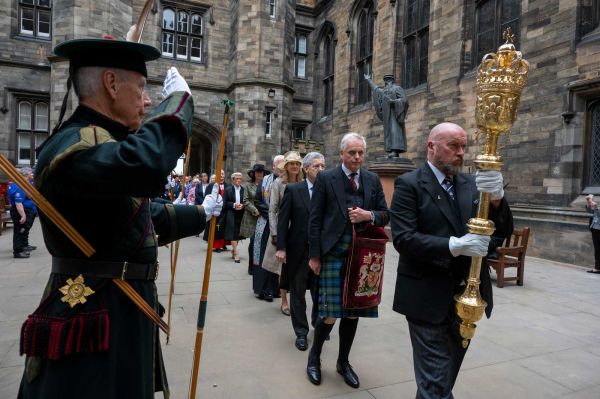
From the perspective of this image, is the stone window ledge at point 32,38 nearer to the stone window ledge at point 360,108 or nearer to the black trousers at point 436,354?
the stone window ledge at point 360,108

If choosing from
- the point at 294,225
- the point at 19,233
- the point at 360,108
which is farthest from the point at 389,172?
the point at 360,108

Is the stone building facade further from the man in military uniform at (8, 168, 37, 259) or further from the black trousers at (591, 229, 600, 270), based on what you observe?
the man in military uniform at (8, 168, 37, 259)

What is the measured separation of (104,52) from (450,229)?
6.20ft

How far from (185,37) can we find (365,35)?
27.7 feet

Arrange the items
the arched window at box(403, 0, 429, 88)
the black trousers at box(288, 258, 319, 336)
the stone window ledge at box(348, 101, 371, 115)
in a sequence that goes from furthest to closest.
Answer: the stone window ledge at box(348, 101, 371, 115), the arched window at box(403, 0, 429, 88), the black trousers at box(288, 258, 319, 336)

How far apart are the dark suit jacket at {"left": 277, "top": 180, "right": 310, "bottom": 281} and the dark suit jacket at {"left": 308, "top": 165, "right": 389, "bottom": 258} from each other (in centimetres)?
73

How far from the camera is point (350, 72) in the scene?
19.4 meters

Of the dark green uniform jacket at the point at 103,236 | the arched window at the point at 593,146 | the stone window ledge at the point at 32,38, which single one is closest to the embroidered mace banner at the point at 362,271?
the dark green uniform jacket at the point at 103,236

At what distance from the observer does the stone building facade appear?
882 cm

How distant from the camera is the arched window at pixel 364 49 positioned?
1825 centimetres

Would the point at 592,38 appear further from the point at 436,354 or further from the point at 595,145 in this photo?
the point at 436,354

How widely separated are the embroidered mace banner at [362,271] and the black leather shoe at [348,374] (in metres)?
0.55

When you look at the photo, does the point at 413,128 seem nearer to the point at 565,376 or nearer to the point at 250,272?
the point at 250,272

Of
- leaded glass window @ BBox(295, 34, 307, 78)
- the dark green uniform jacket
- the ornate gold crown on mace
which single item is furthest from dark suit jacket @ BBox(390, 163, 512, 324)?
leaded glass window @ BBox(295, 34, 307, 78)
